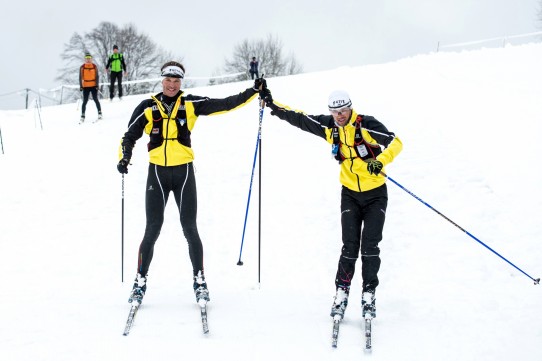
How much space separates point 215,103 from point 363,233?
223 cm

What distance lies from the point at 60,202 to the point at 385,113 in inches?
316

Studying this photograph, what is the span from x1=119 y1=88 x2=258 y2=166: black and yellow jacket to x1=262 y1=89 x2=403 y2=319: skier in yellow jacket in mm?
1613

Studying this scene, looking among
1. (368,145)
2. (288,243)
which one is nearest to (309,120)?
(368,145)

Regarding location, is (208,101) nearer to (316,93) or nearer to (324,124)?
(324,124)

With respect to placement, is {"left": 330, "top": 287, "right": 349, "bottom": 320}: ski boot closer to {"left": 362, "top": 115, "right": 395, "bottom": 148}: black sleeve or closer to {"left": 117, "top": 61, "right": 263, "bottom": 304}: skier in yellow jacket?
{"left": 117, "top": 61, "right": 263, "bottom": 304}: skier in yellow jacket

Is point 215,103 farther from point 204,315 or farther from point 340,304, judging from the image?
point 340,304

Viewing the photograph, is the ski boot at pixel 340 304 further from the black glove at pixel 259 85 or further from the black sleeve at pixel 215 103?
the black glove at pixel 259 85

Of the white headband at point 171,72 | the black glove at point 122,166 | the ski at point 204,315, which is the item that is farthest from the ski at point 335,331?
the white headband at point 171,72

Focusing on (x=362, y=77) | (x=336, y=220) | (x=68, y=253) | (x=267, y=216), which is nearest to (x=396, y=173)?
(x=336, y=220)

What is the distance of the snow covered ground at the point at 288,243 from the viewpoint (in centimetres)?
461

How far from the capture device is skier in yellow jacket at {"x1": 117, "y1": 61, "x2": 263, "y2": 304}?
5.18m

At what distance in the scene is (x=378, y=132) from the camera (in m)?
5.00

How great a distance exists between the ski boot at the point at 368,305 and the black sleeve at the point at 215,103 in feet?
8.47

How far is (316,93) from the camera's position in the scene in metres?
14.8
